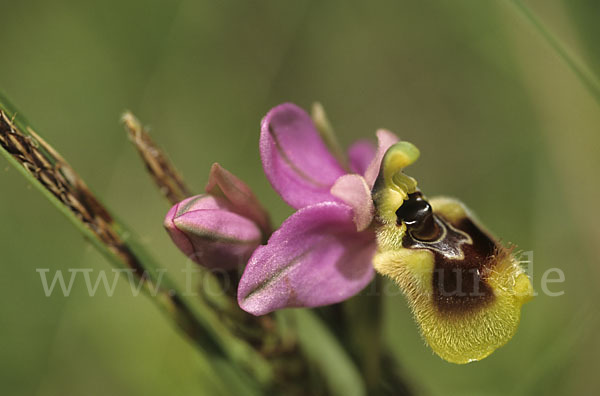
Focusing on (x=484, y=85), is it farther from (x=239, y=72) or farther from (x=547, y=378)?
(x=547, y=378)

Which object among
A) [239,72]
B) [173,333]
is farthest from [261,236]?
[239,72]

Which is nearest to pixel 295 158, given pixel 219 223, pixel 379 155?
pixel 379 155

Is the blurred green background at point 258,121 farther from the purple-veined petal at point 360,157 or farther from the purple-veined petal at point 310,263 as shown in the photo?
the purple-veined petal at point 310,263

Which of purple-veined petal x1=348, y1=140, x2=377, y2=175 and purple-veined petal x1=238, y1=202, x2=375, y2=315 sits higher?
purple-veined petal x1=238, y1=202, x2=375, y2=315

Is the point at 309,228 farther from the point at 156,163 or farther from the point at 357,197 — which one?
the point at 156,163

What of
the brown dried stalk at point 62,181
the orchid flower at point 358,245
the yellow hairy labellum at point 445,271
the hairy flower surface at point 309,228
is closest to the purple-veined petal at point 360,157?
the hairy flower surface at point 309,228

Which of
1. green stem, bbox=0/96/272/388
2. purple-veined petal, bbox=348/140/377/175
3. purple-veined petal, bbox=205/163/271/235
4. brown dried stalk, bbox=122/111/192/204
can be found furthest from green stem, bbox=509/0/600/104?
green stem, bbox=0/96/272/388

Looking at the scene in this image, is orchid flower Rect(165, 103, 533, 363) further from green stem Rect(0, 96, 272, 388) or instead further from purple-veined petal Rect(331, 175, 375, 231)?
green stem Rect(0, 96, 272, 388)
